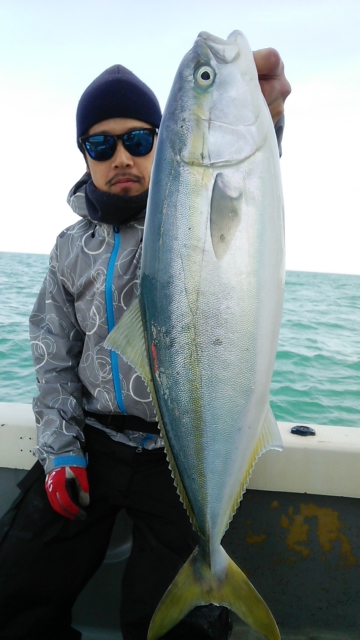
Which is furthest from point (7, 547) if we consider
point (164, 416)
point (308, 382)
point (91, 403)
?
point (308, 382)

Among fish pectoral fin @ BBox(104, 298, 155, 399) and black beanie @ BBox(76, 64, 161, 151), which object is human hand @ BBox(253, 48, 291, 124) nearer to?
black beanie @ BBox(76, 64, 161, 151)

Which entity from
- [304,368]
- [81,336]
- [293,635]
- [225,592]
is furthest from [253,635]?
[304,368]

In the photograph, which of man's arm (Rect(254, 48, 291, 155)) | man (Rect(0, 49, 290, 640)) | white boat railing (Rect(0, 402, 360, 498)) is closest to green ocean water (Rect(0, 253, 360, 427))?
white boat railing (Rect(0, 402, 360, 498))

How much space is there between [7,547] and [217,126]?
1.67 meters

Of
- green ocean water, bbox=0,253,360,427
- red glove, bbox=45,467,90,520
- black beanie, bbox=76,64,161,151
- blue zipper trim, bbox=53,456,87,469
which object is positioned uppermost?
black beanie, bbox=76,64,161,151

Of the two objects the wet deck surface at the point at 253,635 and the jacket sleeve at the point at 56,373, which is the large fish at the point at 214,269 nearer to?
the jacket sleeve at the point at 56,373

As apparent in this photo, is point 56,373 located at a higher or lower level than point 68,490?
higher

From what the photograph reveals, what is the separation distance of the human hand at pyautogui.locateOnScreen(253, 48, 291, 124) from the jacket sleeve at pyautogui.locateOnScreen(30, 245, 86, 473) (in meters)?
1.11

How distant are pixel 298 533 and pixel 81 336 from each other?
1341 mm

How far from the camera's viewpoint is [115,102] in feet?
6.44

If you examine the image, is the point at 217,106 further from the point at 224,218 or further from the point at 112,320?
the point at 112,320

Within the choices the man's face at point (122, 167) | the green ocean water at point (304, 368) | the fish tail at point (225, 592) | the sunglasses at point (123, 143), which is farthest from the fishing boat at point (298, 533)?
the green ocean water at point (304, 368)

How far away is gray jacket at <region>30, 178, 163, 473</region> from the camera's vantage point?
6.42 ft

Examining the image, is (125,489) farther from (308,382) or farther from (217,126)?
(308,382)
